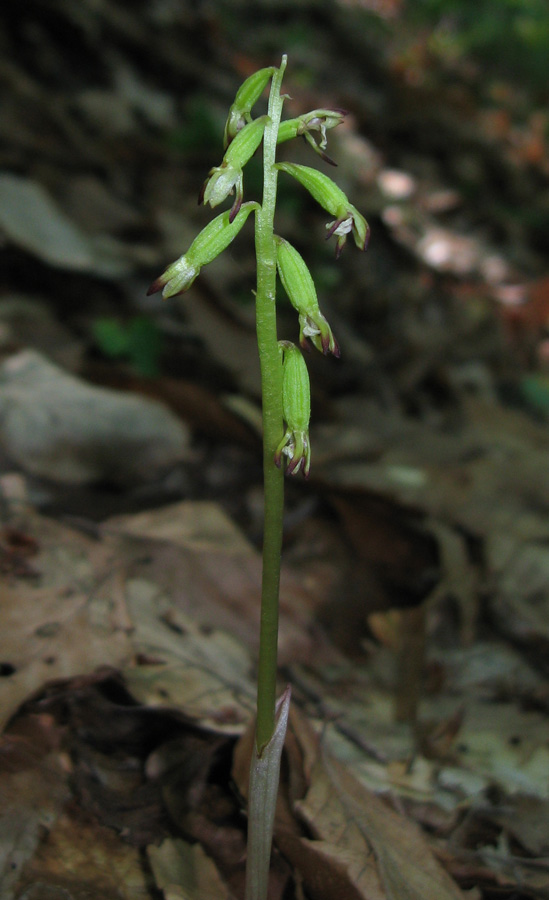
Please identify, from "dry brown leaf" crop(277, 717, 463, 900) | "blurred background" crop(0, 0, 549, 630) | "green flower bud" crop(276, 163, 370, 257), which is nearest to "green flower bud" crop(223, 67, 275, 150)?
"green flower bud" crop(276, 163, 370, 257)

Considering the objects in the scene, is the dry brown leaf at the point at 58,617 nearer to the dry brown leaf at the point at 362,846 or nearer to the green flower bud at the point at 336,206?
the dry brown leaf at the point at 362,846

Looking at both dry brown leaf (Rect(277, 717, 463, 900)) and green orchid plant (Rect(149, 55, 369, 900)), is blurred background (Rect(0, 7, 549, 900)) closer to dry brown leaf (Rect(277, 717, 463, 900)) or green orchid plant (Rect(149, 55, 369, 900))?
dry brown leaf (Rect(277, 717, 463, 900))

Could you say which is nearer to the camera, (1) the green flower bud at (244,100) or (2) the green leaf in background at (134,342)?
(1) the green flower bud at (244,100)

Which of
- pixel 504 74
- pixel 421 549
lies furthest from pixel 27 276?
pixel 504 74

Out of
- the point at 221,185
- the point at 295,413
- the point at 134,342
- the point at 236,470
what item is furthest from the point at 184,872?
the point at 134,342

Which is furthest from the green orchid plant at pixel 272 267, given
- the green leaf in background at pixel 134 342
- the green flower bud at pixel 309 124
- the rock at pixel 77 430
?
the green leaf in background at pixel 134 342

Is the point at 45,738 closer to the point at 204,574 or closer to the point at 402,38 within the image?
the point at 204,574

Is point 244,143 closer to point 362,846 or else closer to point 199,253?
point 199,253
